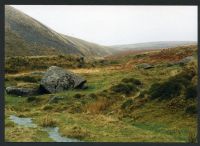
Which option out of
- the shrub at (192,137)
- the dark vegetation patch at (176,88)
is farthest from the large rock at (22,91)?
the shrub at (192,137)

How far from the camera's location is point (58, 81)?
3641 cm

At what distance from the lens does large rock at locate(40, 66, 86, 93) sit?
36344mm

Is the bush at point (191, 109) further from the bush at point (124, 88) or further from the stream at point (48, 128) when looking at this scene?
the bush at point (124, 88)

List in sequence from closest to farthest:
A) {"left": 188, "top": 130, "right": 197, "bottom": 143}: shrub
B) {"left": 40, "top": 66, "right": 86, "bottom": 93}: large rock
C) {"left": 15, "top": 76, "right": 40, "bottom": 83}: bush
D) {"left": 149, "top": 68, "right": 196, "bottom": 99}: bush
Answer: {"left": 188, "top": 130, "right": 197, "bottom": 143}: shrub → {"left": 149, "top": 68, "right": 196, "bottom": 99}: bush → {"left": 40, "top": 66, "right": 86, "bottom": 93}: large rock → {"left": 15, "top": 76, "right": 40, "bottom": 83}: bush

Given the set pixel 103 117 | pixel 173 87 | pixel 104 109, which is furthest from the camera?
pixel 104 109

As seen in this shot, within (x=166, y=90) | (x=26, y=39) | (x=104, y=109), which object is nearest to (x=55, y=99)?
(x=104, y=109)

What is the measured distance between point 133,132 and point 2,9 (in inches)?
354

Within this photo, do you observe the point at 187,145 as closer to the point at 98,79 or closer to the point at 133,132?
the point at 133,132

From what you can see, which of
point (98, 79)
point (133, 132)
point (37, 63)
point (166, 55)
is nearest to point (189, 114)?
point (133, 132)

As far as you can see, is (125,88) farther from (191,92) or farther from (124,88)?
(191,92)

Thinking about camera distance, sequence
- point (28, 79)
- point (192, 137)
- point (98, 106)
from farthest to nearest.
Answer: point (28, 79) → point (98, 106) → point (192, 137)

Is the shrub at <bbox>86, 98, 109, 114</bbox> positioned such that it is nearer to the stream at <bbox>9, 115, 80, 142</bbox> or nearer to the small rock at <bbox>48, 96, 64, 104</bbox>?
the small rock at <bbox>48, 96, 64, 104</bbox>

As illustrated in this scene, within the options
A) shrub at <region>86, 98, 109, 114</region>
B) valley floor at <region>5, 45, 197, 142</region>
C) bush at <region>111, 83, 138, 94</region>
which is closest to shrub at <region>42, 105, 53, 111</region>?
valley floor at <region>5, 45, 197, 142</region>

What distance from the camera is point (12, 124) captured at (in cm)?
2603
